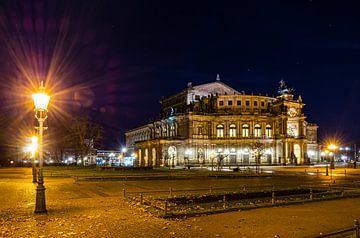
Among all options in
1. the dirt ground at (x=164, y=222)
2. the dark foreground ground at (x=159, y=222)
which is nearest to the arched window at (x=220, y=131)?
the dark foreground ground at (x=159, y=222)

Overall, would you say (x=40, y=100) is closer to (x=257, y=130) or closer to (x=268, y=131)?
(x=257, y=130)

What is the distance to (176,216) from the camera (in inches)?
656

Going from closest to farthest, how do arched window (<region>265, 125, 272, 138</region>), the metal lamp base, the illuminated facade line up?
the metal lamp base → the illuminated facade → arched window (<region>265, 125, 272, 138</region>)

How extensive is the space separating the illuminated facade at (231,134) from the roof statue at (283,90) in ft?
18.7

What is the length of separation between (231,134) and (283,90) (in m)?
29.0

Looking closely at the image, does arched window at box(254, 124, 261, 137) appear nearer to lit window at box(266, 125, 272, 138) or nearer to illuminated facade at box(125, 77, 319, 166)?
illuminated facade at box(125, 77, 319, 166)

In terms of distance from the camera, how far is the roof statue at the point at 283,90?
128000mm

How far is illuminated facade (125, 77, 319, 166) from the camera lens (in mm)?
107750

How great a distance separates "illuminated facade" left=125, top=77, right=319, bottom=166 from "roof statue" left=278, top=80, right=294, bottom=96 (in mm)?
5705

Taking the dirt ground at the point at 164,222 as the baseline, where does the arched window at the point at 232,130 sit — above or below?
above

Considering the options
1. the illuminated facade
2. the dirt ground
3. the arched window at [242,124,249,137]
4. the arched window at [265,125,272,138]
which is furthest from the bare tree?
the dirt ground

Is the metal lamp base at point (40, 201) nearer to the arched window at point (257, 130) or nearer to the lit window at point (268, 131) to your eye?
the arched window at point (257, 130)

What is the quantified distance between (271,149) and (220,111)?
18713 mm

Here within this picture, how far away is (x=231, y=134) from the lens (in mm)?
113250
